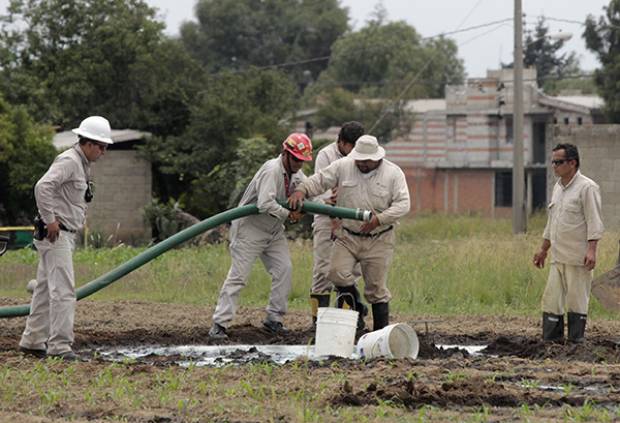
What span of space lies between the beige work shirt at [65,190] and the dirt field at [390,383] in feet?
3.82

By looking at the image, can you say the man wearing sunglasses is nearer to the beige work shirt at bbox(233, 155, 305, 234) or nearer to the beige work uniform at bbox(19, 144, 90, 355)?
the beige work shirt at bbox(233, 155, 305, 234)

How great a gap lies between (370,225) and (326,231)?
4.31 ft

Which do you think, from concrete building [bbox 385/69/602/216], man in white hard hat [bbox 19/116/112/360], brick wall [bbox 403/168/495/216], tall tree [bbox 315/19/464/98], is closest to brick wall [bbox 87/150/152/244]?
man in white hard hat [bbox 19/116/112/360]

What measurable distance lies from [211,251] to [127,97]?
19869 millimetres

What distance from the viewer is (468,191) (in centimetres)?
6162

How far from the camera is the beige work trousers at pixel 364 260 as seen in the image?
11.9m

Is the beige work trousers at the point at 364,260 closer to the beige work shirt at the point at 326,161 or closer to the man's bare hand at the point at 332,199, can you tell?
the man's bare hand at the point at 332,199

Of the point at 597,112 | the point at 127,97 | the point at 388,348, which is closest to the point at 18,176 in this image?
the point at 127,97

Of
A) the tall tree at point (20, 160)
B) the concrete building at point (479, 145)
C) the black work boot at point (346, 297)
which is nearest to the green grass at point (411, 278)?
the black work boot at point (346, 297)

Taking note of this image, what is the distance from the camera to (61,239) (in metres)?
10.8

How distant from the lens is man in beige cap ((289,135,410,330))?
11.8m

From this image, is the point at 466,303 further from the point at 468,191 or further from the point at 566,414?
the point at 468,191

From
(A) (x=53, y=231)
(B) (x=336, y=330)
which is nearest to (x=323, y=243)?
(B) (x=336, y=330)

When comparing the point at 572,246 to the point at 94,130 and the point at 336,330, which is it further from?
the point at 94,130
